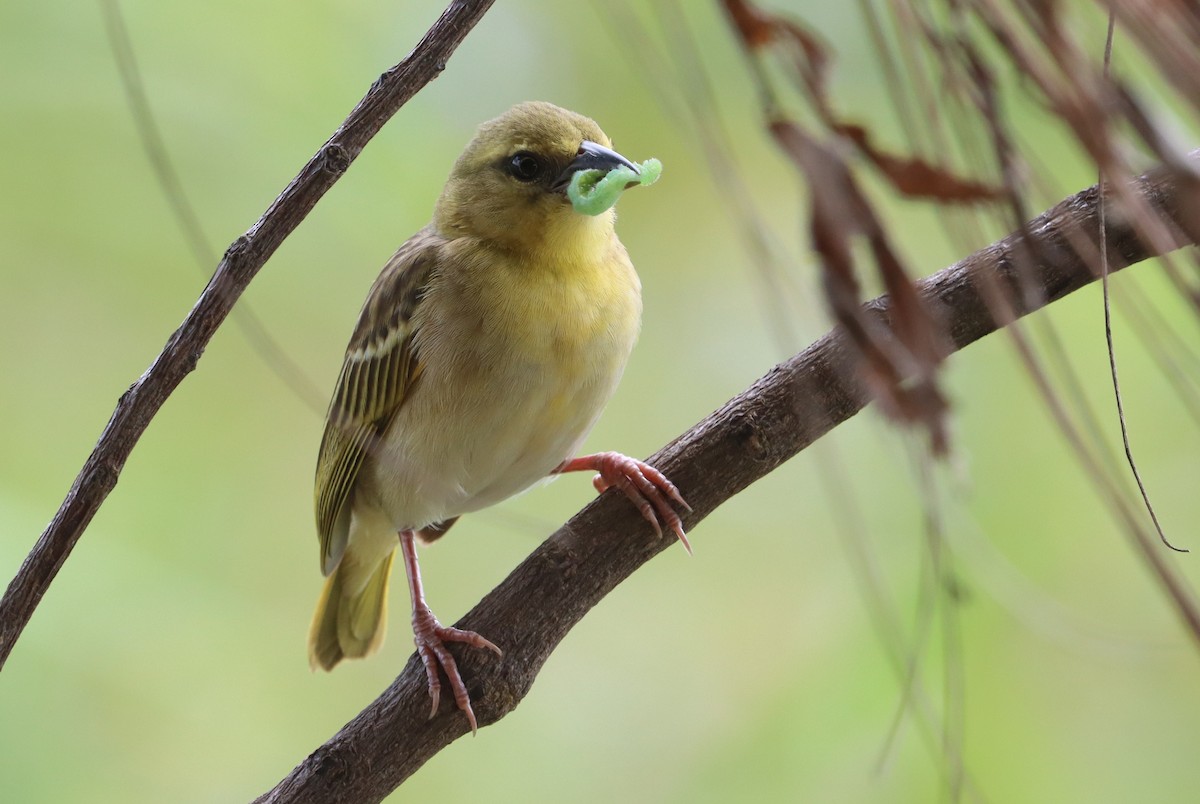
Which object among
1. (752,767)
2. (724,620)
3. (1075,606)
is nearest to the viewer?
(1075,606)

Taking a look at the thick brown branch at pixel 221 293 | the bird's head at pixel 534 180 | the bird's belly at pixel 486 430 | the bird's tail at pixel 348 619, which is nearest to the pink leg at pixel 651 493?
the bird's belly at pixel 486 430

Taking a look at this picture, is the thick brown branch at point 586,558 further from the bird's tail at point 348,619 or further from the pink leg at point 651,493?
the bird's tail at point 348,619

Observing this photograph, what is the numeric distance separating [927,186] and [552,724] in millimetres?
2785

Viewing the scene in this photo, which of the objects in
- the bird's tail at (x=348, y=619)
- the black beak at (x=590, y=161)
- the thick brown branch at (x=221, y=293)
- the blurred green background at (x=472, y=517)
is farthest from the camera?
the blurred green background at (x=472, y=517)

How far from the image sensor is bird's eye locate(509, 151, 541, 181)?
192 cm

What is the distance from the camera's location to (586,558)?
5.31 ft

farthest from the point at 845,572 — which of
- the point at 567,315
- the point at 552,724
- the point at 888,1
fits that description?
the point at 888,1

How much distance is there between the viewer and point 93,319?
2924mm

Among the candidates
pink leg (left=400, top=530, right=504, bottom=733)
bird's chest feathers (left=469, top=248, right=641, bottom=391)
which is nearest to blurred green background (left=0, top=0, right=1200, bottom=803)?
bird's chest feathers (left=469, top=248, right=641, bottom=391)

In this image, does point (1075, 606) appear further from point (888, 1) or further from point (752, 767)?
point (888, 1)

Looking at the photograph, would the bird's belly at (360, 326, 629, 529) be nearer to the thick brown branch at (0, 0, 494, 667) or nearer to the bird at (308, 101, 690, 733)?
the bird at (308, 101, 690, 733)

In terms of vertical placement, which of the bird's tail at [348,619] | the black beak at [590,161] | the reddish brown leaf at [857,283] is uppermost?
the black beak at [590,161]

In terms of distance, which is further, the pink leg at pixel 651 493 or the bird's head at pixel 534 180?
the bird's head at pixel 534 180

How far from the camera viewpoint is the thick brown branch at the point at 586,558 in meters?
1.45
